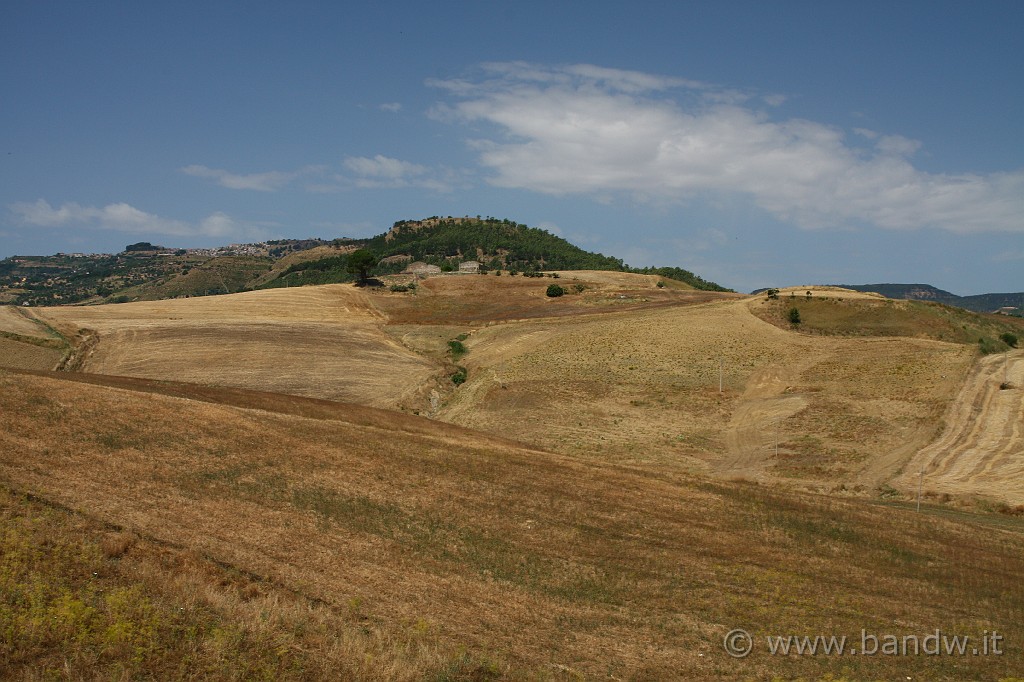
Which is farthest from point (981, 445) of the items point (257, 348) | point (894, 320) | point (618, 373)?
point (257, 348)

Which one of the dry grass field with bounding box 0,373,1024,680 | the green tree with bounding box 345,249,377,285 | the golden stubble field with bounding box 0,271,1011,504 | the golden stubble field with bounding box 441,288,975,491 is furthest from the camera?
the green tree with bounding box 345,249,377,285

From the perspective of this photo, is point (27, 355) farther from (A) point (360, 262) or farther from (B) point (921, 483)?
(B) point (921, 483)

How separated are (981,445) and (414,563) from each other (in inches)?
1816

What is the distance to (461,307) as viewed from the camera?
104 m

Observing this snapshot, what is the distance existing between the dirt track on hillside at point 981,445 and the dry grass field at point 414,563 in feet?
21.4

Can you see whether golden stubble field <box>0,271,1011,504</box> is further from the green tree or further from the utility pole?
the green tree

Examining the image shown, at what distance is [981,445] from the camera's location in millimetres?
48312

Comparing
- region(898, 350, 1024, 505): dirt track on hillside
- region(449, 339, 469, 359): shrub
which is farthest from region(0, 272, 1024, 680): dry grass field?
region(449, 339, 469, 359): shrub

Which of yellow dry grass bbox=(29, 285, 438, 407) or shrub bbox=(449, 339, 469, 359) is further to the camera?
shrub bbox=(449, 339, 469, 359)

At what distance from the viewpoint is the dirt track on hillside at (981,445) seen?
4175cm

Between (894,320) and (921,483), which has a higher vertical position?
(894,320)

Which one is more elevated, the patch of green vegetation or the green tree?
the green tree

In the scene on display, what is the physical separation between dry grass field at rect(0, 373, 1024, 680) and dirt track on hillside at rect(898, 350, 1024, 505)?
6532mm

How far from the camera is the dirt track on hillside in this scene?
41.8 meters
